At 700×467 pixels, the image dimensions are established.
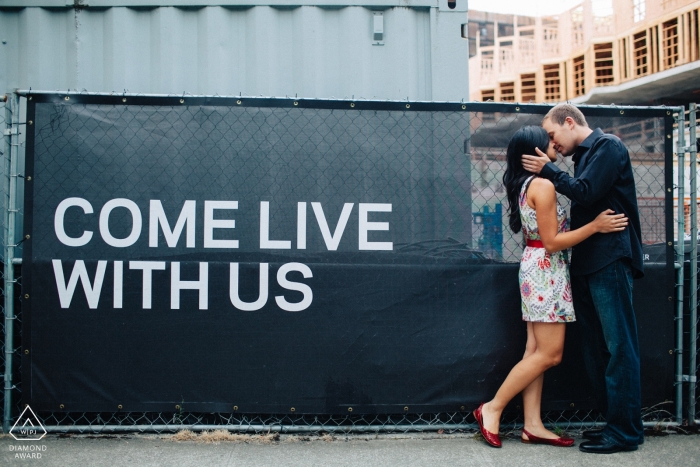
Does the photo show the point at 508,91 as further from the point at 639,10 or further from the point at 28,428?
the point at 28,428

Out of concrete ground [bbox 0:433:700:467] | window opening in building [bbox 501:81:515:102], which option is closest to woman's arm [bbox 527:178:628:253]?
concrete ground [bbox 0:433:700:467]

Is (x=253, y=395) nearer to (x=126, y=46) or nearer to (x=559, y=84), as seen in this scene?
(x=126, y=46)

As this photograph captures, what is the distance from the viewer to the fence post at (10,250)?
3457mm

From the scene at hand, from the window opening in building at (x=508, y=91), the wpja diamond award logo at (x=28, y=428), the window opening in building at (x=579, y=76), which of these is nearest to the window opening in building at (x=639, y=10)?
the window opening in building at (x=579, y=76)

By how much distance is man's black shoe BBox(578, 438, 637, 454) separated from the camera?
10.6 feet

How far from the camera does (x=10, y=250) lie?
3465 mm

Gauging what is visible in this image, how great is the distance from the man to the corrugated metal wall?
1.27m

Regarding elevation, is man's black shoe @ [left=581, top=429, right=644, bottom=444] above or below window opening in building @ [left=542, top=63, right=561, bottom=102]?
below

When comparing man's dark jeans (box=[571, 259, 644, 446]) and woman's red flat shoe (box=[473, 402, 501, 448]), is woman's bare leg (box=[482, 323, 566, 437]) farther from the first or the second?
man's dark jeans (box=[571, 259, 644, 446])

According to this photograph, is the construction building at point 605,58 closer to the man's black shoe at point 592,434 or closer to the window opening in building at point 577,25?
the window opening in building at point 577,25

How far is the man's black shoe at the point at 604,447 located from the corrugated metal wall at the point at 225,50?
2.65m

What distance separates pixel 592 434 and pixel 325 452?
66.2 inches

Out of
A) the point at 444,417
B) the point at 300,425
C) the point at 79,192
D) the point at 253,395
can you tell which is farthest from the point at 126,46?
the point at 444,417

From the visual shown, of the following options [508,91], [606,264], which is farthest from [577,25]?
[606,264]
